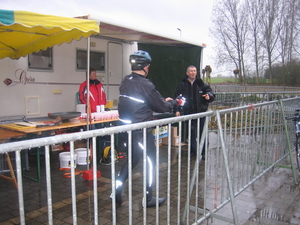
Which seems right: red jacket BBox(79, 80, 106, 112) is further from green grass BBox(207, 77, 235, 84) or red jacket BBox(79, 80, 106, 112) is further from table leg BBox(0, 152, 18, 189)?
green grass BBox(207, 77, 235, 84)

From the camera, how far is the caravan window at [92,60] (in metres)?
6.84

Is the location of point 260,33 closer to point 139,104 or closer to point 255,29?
point 255,29

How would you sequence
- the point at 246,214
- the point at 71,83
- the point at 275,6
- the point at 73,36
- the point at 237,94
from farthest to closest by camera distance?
the point at 275,6 → the point at 237,94 → the point at 71,83 → the point at 73,36 → the point at 246,214

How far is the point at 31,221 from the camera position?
353cm

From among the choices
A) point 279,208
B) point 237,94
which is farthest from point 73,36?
point 237,94

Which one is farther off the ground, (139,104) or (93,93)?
(93,93)

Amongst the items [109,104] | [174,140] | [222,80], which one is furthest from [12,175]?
[222,80]

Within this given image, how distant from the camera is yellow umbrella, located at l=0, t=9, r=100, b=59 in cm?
359

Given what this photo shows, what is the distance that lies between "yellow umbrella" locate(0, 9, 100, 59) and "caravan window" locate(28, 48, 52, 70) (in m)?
0.45

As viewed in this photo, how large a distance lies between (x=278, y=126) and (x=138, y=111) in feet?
9.03

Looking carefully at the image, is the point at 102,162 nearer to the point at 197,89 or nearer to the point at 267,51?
the point at 197,89

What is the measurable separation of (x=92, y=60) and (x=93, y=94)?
3.66ft

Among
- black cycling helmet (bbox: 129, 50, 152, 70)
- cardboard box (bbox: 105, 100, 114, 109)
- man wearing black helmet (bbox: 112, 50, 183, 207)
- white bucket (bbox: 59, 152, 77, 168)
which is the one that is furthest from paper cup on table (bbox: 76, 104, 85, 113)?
black cycling helmet (bbox: 129, 50, 152, 70)

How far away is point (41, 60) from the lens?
615 centimetres
